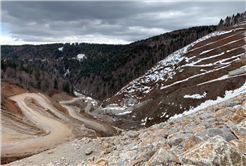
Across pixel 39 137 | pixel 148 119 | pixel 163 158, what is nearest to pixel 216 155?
pixel 163 158

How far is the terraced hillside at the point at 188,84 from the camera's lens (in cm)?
4275

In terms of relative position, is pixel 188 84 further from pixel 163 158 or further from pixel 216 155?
pixel 216 155

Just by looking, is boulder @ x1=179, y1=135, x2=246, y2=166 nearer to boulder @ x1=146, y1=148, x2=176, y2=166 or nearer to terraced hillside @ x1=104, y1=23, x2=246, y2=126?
boulder @ x1=146, y1=148, x2=176, y2=166

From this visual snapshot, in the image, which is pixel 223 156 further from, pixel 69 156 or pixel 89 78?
pixel 89 78

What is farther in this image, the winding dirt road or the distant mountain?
the distant mountain

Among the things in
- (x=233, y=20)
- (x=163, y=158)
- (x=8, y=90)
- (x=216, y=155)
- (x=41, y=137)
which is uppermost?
(x=233, y=20)

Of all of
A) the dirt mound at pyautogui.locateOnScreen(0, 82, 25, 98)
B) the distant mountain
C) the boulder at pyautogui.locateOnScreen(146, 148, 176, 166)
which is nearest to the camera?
the boulder at pyautogui.locateOnScreen(146, 148, 176, 166)

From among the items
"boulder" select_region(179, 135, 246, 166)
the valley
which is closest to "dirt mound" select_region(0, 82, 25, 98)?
the valley

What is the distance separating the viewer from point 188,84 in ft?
188

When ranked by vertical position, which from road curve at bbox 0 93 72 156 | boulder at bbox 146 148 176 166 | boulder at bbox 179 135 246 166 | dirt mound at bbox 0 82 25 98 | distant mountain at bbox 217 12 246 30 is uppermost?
distant mountain at bbox 217 12 246 30

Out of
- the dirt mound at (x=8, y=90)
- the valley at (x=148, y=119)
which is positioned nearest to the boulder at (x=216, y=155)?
the valley at (x=148, y=119)

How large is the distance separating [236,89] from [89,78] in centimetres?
15403

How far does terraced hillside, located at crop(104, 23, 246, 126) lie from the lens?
42.8m

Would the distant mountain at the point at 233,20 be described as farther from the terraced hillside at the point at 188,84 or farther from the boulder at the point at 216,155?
the boulder at the point at 216,155
